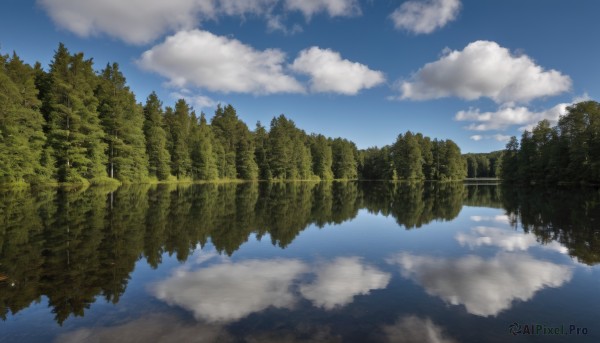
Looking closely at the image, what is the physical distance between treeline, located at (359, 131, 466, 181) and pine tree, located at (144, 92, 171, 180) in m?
87.7

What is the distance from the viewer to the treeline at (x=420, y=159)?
129188 millimetres

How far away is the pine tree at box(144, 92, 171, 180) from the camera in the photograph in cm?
6862

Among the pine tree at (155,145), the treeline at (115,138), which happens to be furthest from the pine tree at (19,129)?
the pine tree at (155,145)

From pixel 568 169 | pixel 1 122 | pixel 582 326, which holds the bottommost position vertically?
pixel 582 326

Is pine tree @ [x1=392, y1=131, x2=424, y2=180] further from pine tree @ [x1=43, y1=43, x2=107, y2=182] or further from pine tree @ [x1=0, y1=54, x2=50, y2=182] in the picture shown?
pine tree @ [x1=0, y1=54, x2=50, y2=182]

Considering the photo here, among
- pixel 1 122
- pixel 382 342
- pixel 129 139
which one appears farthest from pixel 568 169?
pixel 1 122

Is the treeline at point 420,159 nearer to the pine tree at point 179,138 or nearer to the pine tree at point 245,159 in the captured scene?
the pine tree at point 245,159

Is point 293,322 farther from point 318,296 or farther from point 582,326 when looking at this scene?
point 582,326

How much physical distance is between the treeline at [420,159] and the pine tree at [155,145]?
288ft

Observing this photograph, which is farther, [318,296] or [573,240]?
[573,240]

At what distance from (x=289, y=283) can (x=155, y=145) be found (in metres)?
65.7

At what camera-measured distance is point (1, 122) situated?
116ft

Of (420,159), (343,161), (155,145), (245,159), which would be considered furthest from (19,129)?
(420,159)

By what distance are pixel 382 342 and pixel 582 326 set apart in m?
4.27
